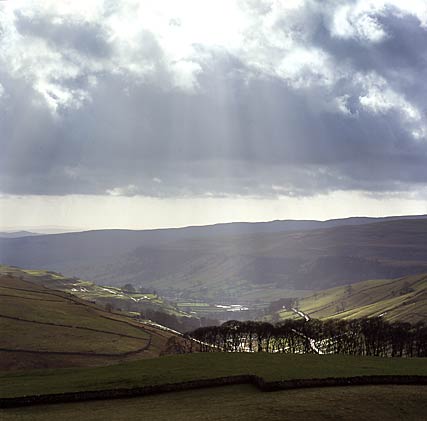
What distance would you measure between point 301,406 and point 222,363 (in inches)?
1129

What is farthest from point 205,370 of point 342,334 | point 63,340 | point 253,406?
point 342,334

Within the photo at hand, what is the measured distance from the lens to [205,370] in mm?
85000

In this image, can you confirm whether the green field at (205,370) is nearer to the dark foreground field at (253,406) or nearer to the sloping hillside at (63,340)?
the dark foreground field at (253,406)

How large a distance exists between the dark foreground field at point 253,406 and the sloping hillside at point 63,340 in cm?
8147

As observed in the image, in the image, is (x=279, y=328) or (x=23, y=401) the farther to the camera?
(x=279, y=328)

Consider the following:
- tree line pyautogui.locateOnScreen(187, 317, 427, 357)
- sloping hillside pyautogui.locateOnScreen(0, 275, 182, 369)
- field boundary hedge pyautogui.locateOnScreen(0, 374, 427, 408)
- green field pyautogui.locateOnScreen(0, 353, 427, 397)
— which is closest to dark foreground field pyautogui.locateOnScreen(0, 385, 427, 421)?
field boundary hedge pyautogui.locateOnScreen(0, 374, 427, 408)

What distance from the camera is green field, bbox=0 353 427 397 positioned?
79250mm

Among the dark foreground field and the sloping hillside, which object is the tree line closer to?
the sloping hillside

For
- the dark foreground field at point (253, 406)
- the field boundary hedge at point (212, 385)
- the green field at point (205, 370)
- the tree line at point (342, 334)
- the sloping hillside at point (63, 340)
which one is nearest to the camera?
the dark foreground field at point (253, 406)

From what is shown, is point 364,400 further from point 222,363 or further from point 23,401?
point 23,401

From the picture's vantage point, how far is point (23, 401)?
73000 millimetres

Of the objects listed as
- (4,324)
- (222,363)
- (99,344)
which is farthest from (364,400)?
(4,324)

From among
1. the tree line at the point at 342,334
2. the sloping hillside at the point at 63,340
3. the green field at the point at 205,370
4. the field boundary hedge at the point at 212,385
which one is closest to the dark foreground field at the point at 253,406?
the field boundary hedge at the point at 212,385

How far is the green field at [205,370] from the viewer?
260 feet
